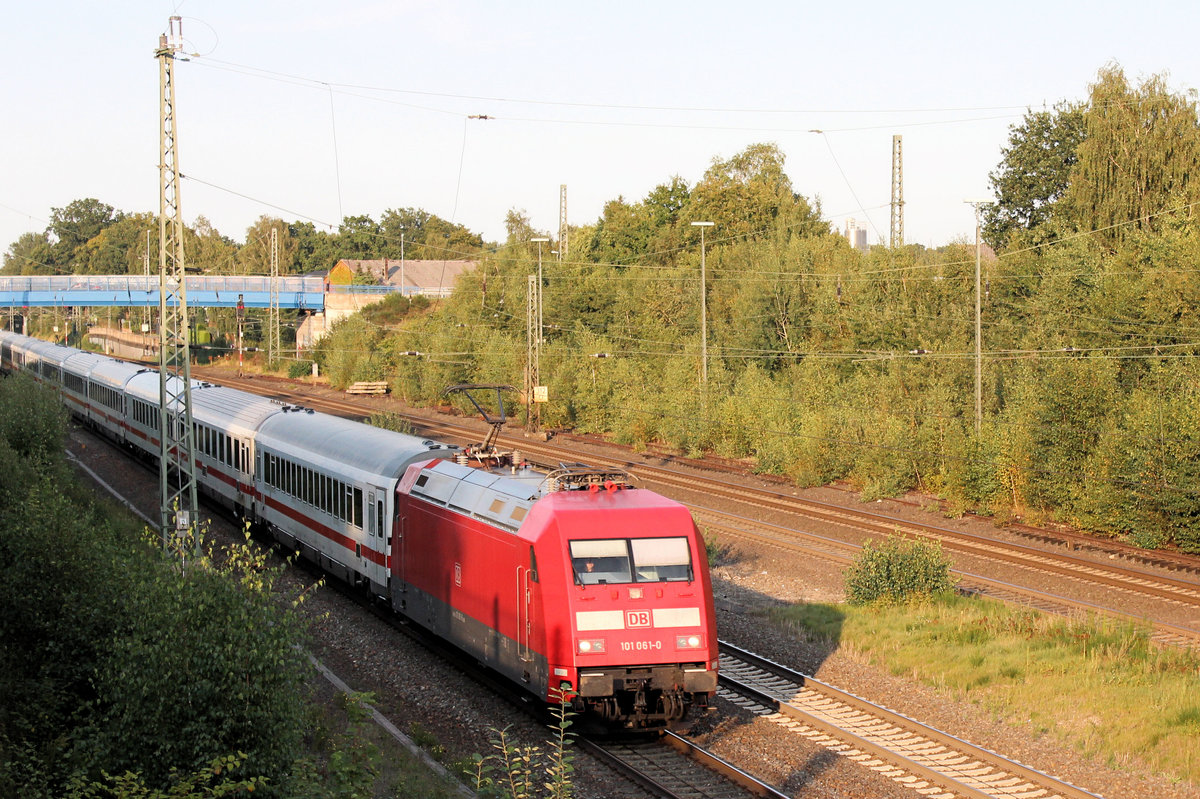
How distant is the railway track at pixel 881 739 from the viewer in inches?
432

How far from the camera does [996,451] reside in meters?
30.4

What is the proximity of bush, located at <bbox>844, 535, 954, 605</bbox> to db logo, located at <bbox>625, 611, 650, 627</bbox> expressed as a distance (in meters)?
9.37

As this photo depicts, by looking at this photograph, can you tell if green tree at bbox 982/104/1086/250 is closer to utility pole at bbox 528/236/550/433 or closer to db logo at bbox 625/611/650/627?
utility pole at bbox 528/236/550/433

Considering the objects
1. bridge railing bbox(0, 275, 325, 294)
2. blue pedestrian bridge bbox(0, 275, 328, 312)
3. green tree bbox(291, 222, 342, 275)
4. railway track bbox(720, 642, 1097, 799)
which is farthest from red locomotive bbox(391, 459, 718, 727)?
green tree bbox(291, 222, 342, 275)

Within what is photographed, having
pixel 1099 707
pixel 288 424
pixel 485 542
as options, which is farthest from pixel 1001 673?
pixel 288 424

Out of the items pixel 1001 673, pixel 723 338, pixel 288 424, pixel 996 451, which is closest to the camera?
pixel 1001 673

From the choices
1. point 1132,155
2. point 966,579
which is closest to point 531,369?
point 1132,155

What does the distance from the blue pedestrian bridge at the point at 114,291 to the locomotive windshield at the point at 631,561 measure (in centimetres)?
6883

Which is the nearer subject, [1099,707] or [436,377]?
[1099,707]

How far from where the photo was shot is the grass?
41.4ft

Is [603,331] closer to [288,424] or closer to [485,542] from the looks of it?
[288,424]

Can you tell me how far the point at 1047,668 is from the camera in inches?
609

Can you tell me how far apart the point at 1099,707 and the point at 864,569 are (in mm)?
6884

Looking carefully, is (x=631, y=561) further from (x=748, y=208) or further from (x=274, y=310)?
(x=274, y=310)
